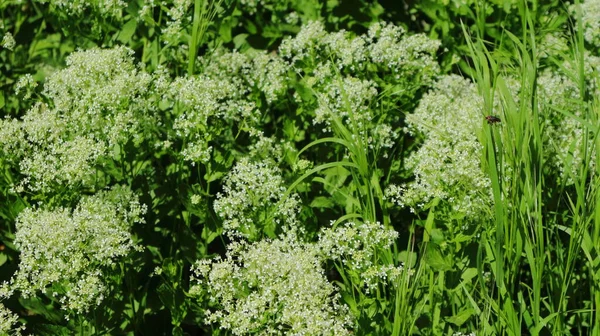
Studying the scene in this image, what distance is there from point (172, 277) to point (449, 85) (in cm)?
192

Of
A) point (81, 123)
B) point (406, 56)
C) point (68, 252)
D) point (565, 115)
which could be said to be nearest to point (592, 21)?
point (565, 115)

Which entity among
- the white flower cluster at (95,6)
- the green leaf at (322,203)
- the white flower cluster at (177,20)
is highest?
the white flower cluster at (95,6)

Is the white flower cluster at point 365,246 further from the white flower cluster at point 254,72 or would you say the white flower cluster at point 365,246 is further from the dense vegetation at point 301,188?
the white flower cluster at point 254,72

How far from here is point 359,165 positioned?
353 cm

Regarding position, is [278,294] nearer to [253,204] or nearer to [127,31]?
[253,204]

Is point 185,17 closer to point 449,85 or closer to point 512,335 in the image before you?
point 449,85

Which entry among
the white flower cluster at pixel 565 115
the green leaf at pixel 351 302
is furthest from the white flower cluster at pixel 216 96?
the white flower cluster at pixel 565 115

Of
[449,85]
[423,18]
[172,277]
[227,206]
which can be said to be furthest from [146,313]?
[423,18]

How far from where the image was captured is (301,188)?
13.5 feet

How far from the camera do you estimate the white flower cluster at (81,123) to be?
366 centimetres

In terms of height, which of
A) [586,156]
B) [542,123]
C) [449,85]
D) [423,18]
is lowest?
[586,156]

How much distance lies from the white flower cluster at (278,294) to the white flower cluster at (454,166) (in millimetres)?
603

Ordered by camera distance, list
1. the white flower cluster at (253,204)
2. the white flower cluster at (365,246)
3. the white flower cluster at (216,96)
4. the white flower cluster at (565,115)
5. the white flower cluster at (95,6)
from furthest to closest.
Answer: the white flower cluster at (95,6) → the white flower cluster at (565,115) → the white flower cluster at (216,96) → the white flower cluster at (253,204) → the white flower cluster at (365,246)

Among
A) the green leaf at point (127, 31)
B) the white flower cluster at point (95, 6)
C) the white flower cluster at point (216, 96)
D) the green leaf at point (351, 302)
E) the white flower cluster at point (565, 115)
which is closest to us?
the green leaf at point (351, 302)
